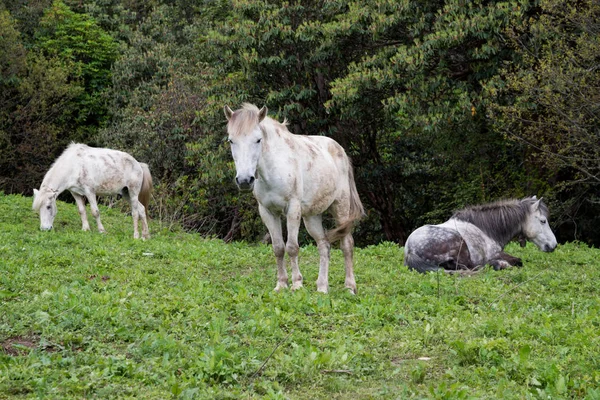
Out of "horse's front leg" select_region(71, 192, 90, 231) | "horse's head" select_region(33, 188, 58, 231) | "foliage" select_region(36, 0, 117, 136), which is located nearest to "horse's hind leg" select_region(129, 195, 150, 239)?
"horse's front leg" select_region(71, 192, 90, 231)

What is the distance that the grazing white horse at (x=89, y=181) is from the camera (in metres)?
15.7

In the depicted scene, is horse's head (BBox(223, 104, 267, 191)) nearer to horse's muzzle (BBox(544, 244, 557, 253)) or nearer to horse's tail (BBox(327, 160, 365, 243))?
horse's tail (BBox(327, 160, 365, 243))

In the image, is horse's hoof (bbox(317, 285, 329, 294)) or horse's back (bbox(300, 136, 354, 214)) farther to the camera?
horse's back (bbox(300, 136, 354, 214))

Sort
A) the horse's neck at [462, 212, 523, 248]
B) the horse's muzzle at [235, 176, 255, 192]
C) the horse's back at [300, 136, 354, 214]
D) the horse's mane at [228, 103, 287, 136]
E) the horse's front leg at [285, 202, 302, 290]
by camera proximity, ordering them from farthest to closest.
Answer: the horse's neck at [462, 212, 523, 248], the horse's back at [300, 136, 354, 214], the horse's front leg at [285, 202, 302, 290], the horse's mane at [228, 103, 287, 136], the horse's muzzle at [235, 176, 255, 192]

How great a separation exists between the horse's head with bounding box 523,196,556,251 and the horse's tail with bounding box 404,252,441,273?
103 inches

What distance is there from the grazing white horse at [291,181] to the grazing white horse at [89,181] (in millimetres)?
7892

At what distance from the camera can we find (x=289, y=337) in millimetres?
5898

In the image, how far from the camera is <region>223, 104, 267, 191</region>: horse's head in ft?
24.9

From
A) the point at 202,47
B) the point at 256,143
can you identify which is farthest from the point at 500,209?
the point at 202,47

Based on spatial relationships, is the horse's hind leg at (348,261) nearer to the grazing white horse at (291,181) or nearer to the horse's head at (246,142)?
the grazing white horse at (291,181)

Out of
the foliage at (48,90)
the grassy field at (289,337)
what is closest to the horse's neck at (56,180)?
the grassy field at (289,337)

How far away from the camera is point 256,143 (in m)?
7.89

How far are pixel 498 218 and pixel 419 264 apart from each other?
214 centimetres

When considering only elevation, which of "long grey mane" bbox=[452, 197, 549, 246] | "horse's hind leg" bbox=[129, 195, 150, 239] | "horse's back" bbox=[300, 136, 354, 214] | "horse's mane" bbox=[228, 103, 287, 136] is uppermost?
"horse's mane" bbox=[228, 103, 287, 136]
